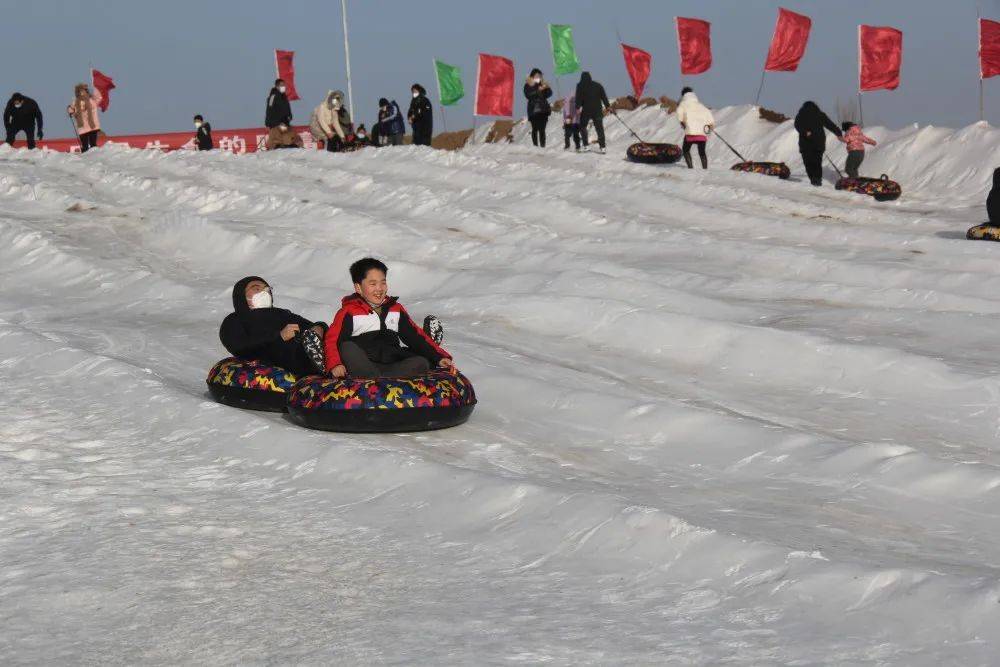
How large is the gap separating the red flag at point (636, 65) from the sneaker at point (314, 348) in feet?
74.1

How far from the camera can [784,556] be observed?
4.81 metres

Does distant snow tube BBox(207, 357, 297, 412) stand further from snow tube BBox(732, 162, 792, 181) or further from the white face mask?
snow tube BBox(732, 162, 792, 181)

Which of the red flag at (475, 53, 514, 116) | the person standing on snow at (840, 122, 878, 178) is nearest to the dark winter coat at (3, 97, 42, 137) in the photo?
the red flag at (475, 53, 514, 116)

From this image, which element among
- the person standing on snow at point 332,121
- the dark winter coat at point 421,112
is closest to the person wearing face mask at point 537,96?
the dark winter coat at point 421,112

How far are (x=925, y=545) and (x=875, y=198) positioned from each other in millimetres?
15574

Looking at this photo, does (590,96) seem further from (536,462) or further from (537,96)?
(536,462)

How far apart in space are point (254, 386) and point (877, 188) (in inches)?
567

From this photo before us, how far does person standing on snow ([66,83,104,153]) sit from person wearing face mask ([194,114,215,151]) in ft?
12.0

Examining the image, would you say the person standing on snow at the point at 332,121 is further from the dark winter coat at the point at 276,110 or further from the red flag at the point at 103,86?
the red flag at the point at 103,86

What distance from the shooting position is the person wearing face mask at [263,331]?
7.86 metres

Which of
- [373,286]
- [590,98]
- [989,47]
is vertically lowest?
[373,286]

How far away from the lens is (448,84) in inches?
1191

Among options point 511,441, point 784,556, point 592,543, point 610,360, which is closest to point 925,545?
point 784,556

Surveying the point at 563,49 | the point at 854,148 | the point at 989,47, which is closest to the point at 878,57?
the point at 989,47
